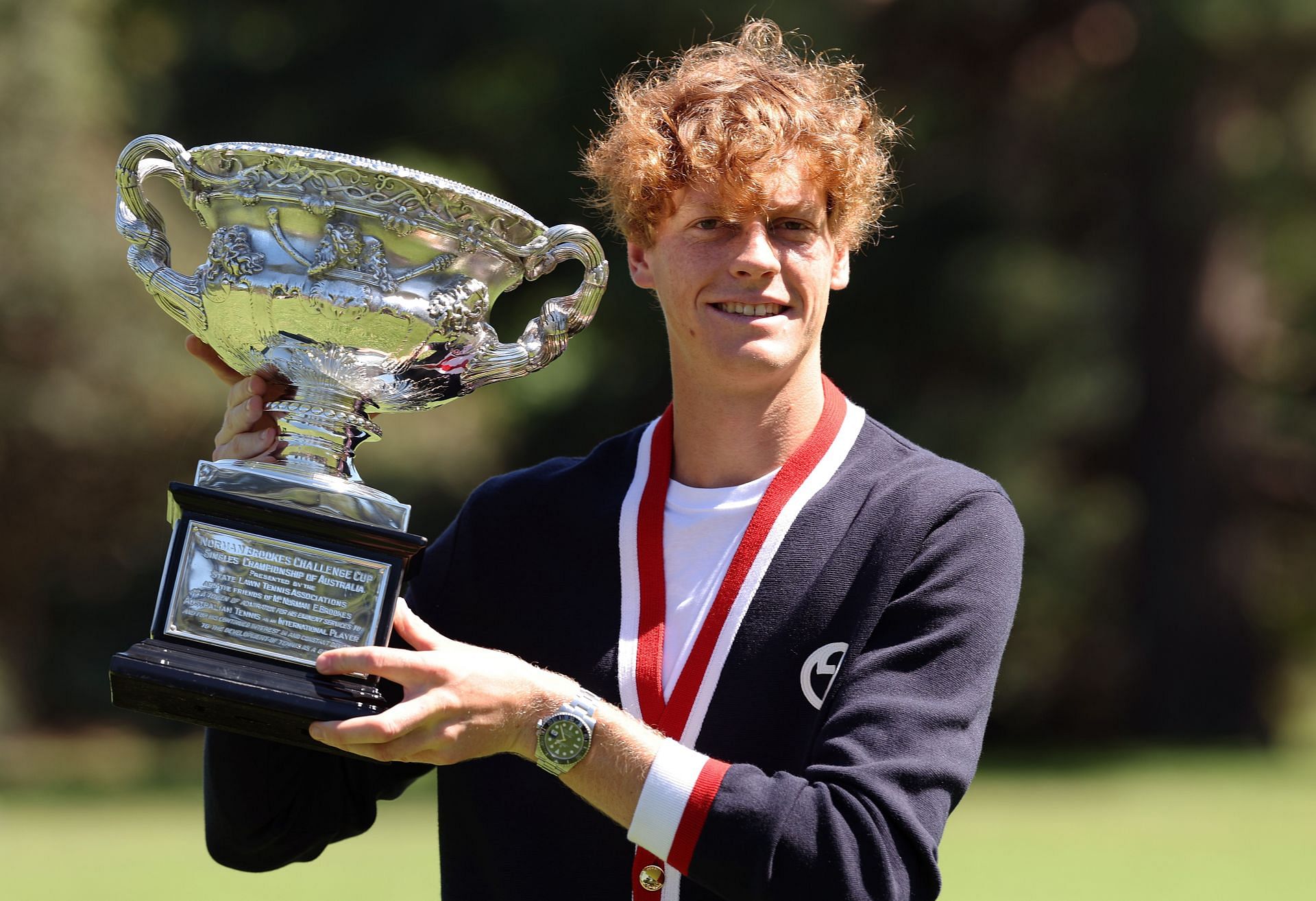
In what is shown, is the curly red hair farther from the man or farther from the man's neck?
the man's neck

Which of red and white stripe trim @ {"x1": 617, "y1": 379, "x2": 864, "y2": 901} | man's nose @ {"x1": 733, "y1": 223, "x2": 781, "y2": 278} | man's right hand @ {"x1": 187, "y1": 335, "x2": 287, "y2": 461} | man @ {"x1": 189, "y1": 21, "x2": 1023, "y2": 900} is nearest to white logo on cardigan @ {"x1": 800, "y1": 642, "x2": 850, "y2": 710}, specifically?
man @ {"x1": 189, "y1": 21, "x2": 1023, "y2": 900}

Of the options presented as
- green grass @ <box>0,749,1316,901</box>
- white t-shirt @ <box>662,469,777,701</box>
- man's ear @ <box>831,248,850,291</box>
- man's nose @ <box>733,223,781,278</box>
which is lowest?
green grass @ <box>0,749,1316,901</box>

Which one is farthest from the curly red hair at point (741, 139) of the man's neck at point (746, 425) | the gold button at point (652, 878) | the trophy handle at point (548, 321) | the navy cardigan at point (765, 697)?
the gold button at point (652, 878)

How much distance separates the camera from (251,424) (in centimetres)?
225

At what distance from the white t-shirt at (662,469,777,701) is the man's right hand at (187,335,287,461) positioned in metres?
0.55

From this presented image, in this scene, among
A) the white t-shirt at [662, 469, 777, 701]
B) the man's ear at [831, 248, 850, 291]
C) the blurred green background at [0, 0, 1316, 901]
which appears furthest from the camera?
the blurred green background at [0, 0, 1316, 901]

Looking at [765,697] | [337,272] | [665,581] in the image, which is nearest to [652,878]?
[765,697]

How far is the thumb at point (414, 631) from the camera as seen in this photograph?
1918 mm

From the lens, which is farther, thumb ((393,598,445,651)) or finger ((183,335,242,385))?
finger ((183,335,242,385))

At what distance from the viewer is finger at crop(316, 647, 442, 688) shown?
180 centimetres

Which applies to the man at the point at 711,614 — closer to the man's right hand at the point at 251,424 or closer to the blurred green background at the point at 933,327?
the man's right hand at the point at 251,424

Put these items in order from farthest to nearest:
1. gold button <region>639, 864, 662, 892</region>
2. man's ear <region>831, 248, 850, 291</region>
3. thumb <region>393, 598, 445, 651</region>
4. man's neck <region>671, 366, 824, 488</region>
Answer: man's ear <region>831, 248, 850, 291</region> → man's neck <region>671, 366, 824, 488</region> → gold button <region>639, 864, 662, 892</region> → thumb <region>393, 598, 445, 651</region>

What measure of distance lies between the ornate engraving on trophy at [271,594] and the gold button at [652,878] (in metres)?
0.46

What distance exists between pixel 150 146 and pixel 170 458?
41.8ft
